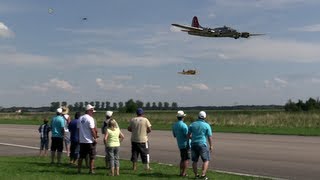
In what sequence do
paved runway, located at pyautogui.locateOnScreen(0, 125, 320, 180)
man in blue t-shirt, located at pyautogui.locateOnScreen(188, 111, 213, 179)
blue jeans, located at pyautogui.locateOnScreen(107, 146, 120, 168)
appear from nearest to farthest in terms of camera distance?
1. man in blue t-shirt, located at pyautogui.locateOnScreen(188, 111, 213, 179)
2. blue jeans, located at pyautogui.locateOnScreen(107, 146, 120, 168)
3. paved runway, located at pyautogui.locateOnScreen(0, 125, 320, 180)

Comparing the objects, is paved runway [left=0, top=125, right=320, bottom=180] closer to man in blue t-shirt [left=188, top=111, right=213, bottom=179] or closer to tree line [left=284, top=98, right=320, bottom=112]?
man in blue t-shirt [left=188, top=111, right=213, bottom=179]

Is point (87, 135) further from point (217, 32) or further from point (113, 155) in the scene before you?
point (217, 32)

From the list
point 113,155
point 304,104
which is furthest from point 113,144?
point 304,104

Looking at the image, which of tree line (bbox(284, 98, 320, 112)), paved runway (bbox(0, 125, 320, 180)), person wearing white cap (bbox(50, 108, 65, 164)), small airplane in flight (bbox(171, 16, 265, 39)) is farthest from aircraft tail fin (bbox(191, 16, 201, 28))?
tree line (bbox(284, 98, 320, 112))

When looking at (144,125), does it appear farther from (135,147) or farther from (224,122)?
(224,122)

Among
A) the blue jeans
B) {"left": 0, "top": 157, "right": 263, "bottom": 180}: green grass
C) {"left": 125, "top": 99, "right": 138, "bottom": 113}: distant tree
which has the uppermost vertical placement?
{"left": 125, "top": 99, "right": 138, "bottom": 113}: distant tree

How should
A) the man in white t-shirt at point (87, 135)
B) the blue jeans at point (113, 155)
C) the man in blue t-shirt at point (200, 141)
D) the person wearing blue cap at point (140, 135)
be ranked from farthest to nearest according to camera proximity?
the person wearing blue cap at point (140, 135), the man in white t-shirt at point (87, 135), the blue jeans at point (113, 155), the man in blue t-shirt at point (200, 141)

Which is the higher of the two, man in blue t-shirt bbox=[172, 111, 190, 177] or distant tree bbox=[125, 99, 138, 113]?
distant tree bbox=[125, 99, 138, 113]

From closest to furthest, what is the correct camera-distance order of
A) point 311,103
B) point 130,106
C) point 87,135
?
point 87,135 < point 311,103 < point 130,106

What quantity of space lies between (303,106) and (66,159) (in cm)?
7428

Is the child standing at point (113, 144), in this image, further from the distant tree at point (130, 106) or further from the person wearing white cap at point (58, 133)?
the distant tree at point (130, 106)

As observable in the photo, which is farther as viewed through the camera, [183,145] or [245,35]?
[245,35]

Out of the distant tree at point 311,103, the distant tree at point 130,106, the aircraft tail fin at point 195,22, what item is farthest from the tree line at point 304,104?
the aircraft tail fin at point 195,22

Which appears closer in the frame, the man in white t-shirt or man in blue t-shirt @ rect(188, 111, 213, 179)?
man in blue t-shirt @ rect(188, 111, 213, 179)
